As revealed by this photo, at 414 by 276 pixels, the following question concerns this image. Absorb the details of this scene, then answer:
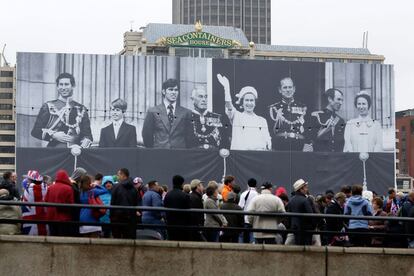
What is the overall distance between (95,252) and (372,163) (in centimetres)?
5701

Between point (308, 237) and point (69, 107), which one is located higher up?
point (69, 107)

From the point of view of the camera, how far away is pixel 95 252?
12484 millimetres

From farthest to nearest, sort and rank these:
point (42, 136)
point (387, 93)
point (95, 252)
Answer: point (387, 93) → point (42, 136) → point (95, 252)

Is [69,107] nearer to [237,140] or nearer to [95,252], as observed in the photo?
[237,140]

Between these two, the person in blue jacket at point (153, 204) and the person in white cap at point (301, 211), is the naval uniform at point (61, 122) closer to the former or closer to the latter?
the person in blue jacket at point (153, 204)

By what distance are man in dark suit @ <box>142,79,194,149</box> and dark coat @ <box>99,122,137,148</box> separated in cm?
78

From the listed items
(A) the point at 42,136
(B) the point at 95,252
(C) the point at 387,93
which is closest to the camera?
(B) the point at 95,252

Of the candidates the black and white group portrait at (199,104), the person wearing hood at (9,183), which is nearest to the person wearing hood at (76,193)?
the person wearing hood at (9,183)

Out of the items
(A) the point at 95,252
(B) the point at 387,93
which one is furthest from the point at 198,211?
(B) the point at 387,93

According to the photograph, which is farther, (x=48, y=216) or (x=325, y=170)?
(x=325, y=170)

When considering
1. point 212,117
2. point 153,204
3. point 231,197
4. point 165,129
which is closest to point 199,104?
point 212,117

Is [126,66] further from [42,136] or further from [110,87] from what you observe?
[42,136]

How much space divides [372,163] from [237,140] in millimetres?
9230

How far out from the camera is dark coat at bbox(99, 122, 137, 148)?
65688mm
